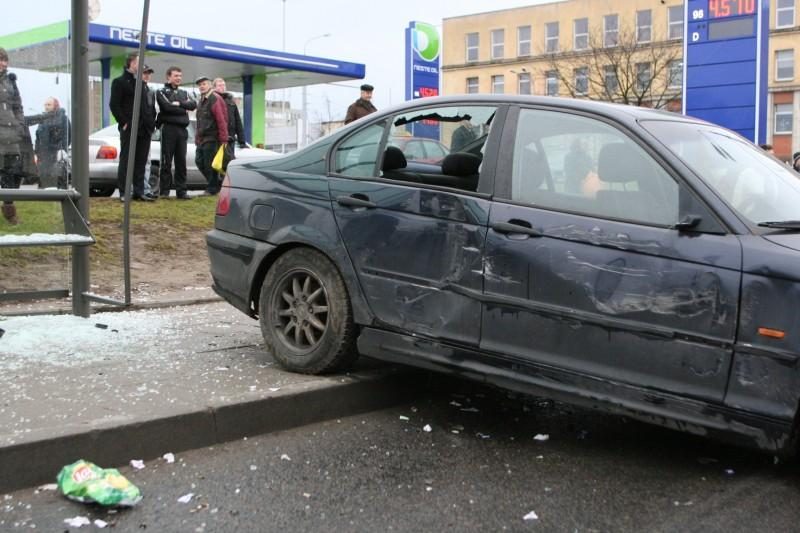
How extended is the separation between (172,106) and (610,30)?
5455 cm

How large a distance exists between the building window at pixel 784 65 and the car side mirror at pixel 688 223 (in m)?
61.0

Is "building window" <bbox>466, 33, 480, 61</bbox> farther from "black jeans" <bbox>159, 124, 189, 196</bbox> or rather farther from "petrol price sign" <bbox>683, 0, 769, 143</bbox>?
"black jeans" <bbox>159, 124, 189, 196</bbox>

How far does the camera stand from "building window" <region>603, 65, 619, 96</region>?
158 feet

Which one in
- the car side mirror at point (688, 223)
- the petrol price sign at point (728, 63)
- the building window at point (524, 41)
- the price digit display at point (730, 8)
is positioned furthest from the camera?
the building window at point (524, 41)

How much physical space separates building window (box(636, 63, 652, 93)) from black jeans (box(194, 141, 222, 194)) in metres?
A: 35.4

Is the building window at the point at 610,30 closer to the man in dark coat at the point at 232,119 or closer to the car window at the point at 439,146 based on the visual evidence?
the man in dark coat at the point at 232,119

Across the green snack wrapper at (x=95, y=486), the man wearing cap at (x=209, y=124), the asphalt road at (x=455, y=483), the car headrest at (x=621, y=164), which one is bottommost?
the asphalt road at (x=455, y=483)

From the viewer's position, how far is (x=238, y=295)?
5.34 m

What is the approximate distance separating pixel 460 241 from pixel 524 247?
1.25ft

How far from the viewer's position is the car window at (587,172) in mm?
3869

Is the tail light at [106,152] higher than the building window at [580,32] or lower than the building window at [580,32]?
lower

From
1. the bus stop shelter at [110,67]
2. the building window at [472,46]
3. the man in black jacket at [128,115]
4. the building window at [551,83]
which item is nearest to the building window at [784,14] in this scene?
the building window at [551,83]

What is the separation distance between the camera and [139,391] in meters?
4.50

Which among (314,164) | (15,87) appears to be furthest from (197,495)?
(15,87)
